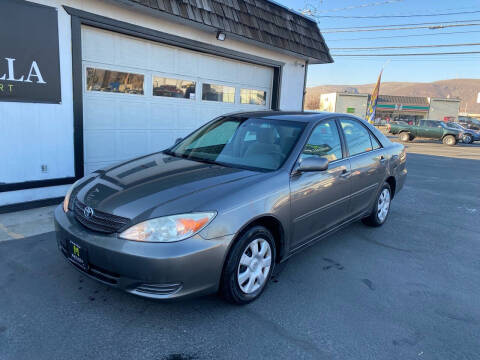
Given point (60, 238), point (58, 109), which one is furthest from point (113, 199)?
point (58, 109)

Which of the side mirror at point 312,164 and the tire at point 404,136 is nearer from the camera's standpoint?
the side mirror at point 312,164

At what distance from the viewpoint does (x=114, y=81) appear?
5.92 metres

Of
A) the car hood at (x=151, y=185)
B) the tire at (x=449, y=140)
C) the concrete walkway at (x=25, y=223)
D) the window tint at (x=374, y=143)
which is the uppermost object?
the window tint at (x=374, y=143)

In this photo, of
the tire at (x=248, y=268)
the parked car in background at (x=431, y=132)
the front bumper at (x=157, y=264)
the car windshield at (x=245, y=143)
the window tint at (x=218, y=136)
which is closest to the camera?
the front bumper at (x=157, y=264)

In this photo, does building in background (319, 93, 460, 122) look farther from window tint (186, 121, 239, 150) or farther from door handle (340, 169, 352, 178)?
window tint (186, 121, 239, 150)

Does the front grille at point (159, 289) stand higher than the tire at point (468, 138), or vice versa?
the tire at point (468, 138)

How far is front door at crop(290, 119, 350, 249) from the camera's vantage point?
3.15 metres

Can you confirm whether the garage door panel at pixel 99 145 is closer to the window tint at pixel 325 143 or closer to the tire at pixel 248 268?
the window tint at pixel 325 143

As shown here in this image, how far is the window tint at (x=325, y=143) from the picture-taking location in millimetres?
3445

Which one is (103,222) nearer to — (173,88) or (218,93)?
(173,88)

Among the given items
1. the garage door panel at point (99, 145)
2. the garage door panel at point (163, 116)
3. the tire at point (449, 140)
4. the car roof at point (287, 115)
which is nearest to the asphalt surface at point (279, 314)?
the car roof at point (287, 115)

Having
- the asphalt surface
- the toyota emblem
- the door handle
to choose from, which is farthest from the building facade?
the door handle

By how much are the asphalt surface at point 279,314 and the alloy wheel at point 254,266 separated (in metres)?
0.18

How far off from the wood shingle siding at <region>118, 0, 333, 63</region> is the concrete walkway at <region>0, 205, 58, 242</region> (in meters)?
3.37
